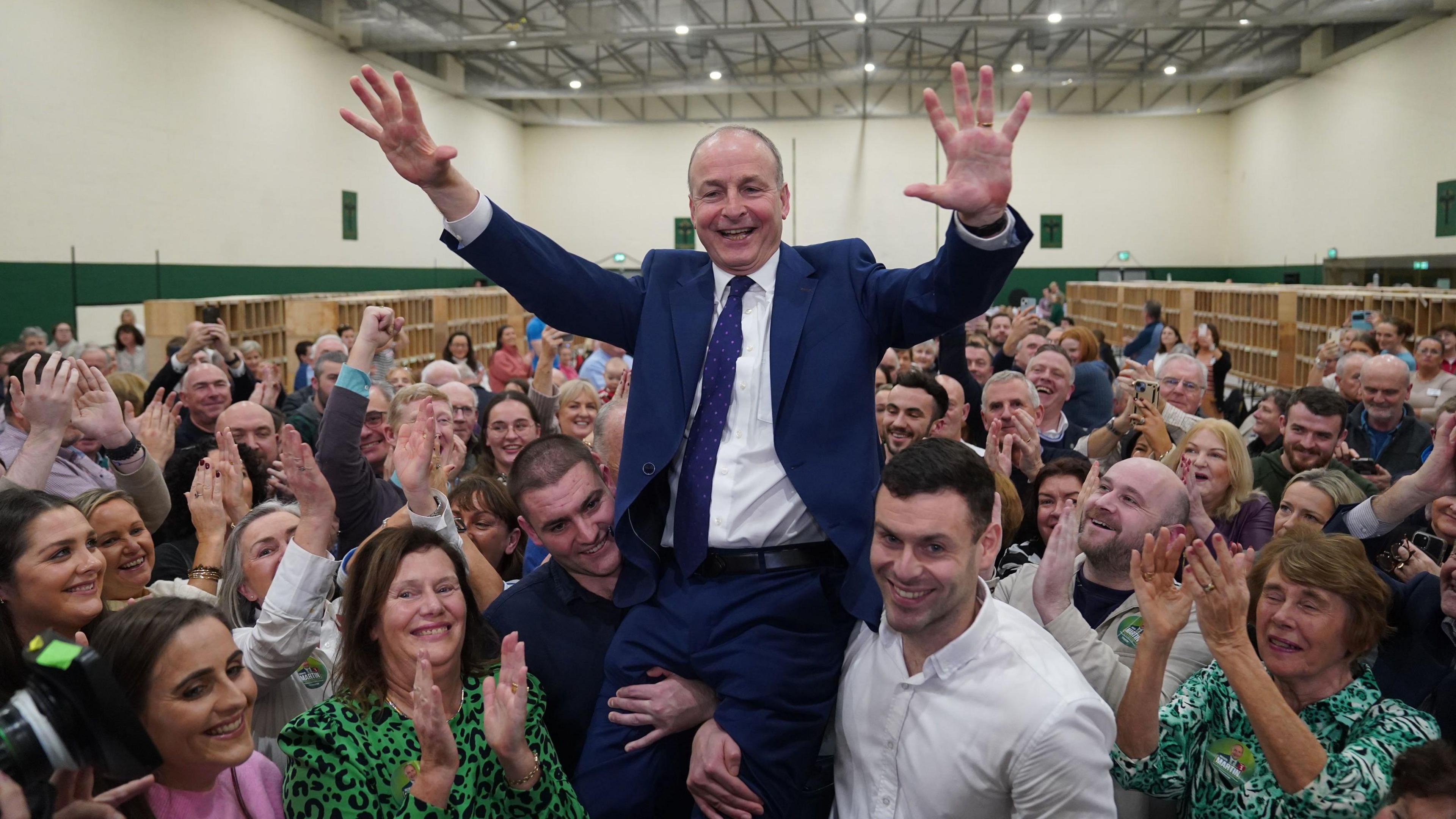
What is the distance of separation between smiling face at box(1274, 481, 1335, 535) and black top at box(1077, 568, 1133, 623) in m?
1.09

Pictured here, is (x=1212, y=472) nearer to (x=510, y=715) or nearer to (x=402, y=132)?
(x=510, y=715)

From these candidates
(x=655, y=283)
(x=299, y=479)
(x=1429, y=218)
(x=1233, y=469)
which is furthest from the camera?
(x=1429, y=218)

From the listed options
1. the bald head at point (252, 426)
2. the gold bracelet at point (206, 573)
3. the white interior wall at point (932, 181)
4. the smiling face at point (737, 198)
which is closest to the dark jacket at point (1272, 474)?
the smiling face at point (737, 198)

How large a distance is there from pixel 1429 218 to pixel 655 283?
18.1m

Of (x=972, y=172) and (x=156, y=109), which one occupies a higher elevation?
(x=156, y=109)

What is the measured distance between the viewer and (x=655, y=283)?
2.71 metres

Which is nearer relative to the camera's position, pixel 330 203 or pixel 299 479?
pixel 299 479

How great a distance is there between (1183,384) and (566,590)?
4.66m

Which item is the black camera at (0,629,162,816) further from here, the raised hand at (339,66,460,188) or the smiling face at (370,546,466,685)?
the raised hand at (339,66,460,188)

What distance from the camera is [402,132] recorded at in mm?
2367

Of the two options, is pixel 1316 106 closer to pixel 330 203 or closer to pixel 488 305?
pixel 488 305

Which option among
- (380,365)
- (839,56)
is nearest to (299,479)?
(380,365)

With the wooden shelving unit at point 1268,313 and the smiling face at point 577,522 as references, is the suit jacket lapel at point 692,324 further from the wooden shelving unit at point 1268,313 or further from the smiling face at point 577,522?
the wooden shelving unit at point 1268,313

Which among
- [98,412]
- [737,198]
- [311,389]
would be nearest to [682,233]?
[311,389]
